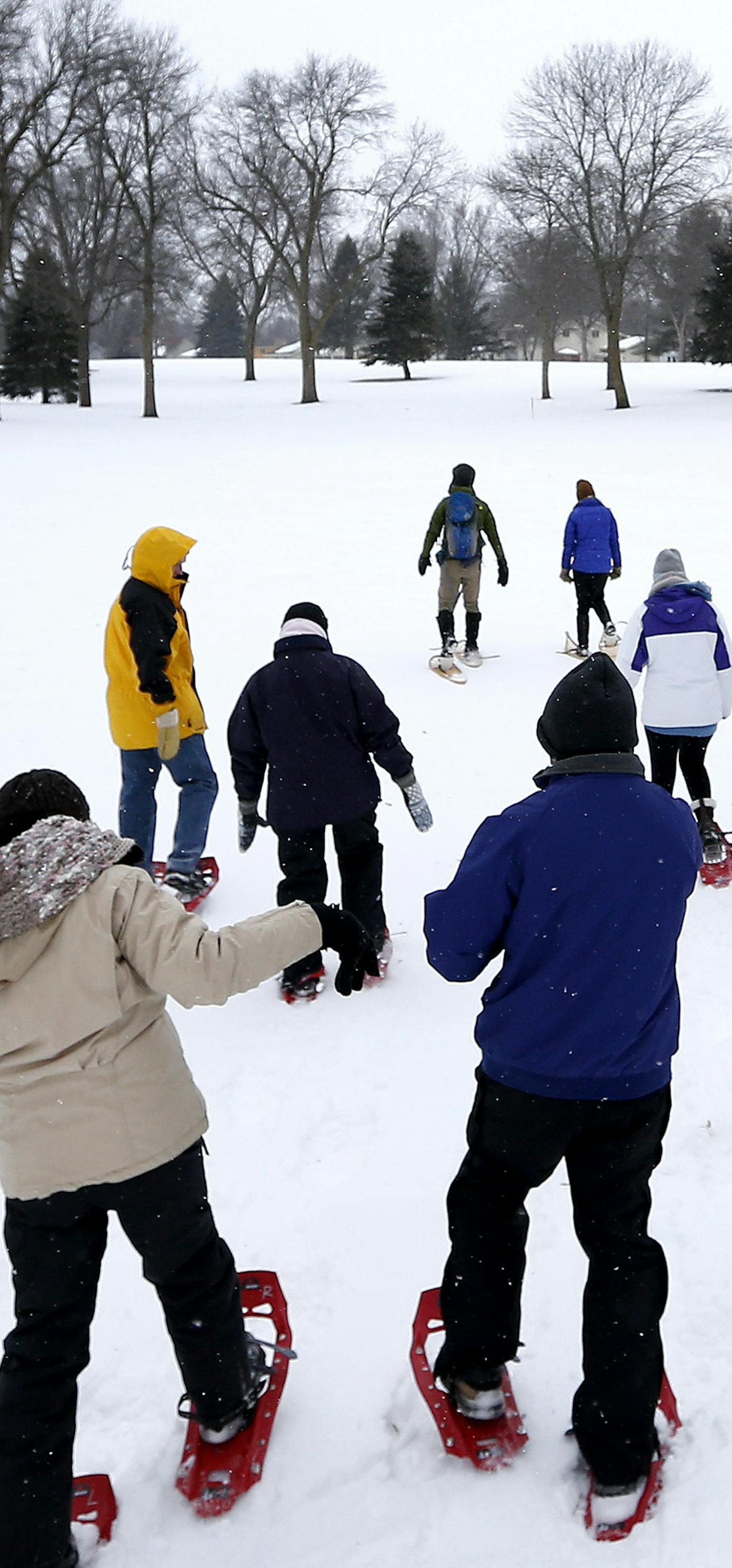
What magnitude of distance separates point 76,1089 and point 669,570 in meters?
4.42

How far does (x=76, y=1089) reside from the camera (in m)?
2.14

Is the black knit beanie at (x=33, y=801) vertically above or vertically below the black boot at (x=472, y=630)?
above

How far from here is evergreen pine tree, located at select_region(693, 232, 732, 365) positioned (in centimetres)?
3228

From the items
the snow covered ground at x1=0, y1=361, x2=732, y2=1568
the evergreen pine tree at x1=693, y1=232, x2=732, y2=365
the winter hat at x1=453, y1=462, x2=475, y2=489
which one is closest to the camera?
the snow covered ground at x1=0, y1=361, x2=732, y2=1568

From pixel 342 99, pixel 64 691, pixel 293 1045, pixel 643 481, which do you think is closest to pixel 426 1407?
pixel 293 1045

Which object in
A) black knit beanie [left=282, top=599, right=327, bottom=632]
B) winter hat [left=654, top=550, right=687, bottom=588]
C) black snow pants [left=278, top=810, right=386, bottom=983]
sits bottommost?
black snow pants [left=278, top=810, right=386, bottom=983]

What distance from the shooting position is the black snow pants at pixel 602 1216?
7.46 ft

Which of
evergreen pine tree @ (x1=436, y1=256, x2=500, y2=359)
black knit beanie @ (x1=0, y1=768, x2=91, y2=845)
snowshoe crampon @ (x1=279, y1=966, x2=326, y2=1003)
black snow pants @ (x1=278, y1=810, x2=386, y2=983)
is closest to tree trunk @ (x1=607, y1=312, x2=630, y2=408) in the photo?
evergreen pine tree @ (x1=436, y1=256, x2=500, y2=359)

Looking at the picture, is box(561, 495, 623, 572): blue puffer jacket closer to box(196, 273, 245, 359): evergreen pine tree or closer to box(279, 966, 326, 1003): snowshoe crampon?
box(279, 966, 326, 1003): snowshoe crampon

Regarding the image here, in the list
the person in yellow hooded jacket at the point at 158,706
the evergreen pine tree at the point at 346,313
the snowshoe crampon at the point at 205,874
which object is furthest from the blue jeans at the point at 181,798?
the evergreen pine tree at the point at 346,313

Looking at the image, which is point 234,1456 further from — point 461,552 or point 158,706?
point 461,552

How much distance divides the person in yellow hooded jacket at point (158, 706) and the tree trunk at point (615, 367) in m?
28.1

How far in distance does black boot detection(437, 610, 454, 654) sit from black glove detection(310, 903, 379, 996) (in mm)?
7888

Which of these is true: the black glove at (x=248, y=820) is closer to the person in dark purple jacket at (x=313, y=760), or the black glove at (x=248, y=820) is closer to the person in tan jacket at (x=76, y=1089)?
the person in dark purple jacket at (x=313, y=760)
